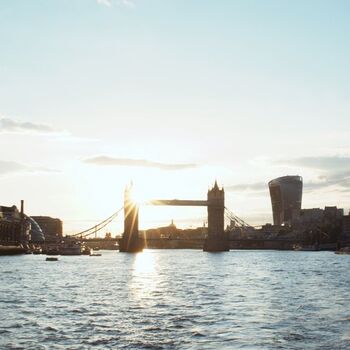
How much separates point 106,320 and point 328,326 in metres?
12.3

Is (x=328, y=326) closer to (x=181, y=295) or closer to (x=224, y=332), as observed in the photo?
(x=224, y=332)

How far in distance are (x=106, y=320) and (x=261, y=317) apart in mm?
9032

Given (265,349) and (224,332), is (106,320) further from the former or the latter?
(265,349)

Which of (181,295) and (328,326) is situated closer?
(328,326)

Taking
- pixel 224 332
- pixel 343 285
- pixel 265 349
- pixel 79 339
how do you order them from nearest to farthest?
pixel 265 349 < pixel 79 339 < pixel 224 332 < pixel 343 285

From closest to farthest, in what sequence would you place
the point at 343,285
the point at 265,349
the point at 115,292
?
1. the point at 265,349
2. the point at 115,292
3. the point at 343,285

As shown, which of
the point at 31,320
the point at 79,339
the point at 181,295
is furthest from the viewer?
the point at 181,295

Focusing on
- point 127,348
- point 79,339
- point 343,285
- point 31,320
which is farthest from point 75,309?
point 343,285

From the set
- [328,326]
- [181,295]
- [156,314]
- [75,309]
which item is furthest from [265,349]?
[181,295]

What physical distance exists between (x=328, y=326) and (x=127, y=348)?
11.8 meters

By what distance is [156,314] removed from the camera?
40.7 metres

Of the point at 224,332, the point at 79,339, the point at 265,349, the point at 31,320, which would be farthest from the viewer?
the point at 31,320

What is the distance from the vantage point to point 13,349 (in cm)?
2850

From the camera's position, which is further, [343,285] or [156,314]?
[343,285]
